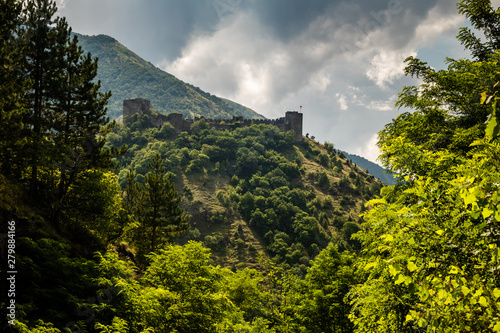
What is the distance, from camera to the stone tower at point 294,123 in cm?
13012

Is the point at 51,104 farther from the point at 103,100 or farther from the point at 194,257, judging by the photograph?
the point at 194,257

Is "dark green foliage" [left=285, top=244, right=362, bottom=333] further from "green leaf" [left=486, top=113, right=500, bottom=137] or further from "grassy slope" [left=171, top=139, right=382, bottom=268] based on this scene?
"grassy slope" [left=171, top=139, right=382, bottom=268]

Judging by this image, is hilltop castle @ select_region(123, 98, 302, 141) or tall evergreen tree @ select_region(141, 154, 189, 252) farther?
hilltop castle @ select_region(123, 98, 302, 141)

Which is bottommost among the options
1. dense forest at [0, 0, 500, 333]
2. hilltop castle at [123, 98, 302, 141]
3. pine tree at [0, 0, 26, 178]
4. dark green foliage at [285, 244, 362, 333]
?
dark green foliage at [285, 244, 362, 333]

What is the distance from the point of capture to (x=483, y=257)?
430cm

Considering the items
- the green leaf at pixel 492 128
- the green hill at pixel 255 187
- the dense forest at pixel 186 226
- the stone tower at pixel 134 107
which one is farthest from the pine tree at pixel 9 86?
the stone tower at pixel 134 107

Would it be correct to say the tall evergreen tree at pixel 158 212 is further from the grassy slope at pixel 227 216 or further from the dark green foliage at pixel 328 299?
the grassy slope at pixel 227 216

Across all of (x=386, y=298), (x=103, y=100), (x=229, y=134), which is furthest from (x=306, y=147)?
(x=386, y=298)

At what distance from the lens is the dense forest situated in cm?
429

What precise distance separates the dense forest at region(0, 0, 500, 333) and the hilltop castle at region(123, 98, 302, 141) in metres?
90.9

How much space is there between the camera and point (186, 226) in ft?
97.9

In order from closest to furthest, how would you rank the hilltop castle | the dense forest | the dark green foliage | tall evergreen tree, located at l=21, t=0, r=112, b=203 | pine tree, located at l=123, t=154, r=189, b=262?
the dense forest < tall evergreen tree, located at l=21, t=0, r=112, b=203 < the dark green foliage < pine tree, located at l=123, t=154, r=189, b=262 < the hilltop castle

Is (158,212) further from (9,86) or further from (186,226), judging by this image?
(9,86)

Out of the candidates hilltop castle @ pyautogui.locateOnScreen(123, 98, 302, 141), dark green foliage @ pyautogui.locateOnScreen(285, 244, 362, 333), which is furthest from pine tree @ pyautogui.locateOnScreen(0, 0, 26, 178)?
hilltop castle @ pyautogui.locateOnScreen(123, 98, 302, 141)
